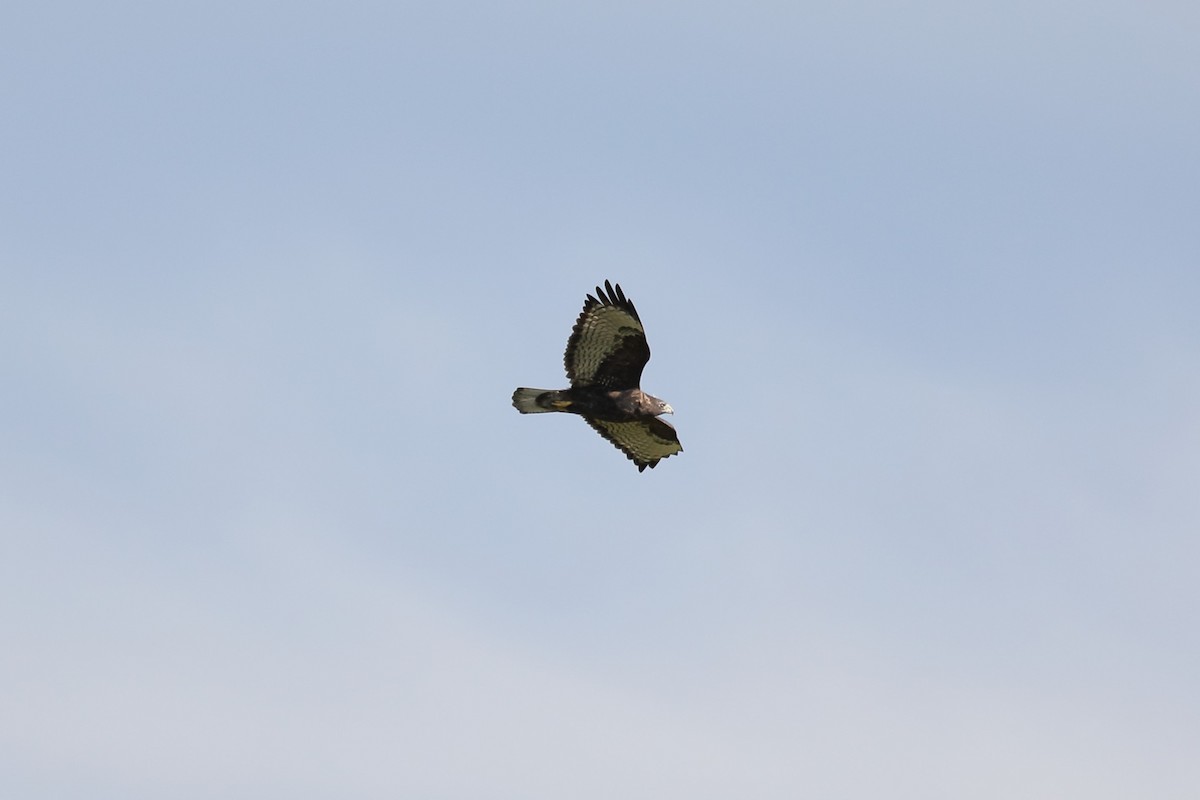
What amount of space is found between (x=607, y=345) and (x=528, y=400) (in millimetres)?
1477

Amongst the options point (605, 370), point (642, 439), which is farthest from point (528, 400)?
point (642, 439)

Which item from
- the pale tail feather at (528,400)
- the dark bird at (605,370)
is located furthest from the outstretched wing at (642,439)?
the pale tail feather at (528,400)

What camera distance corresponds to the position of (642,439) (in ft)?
87.3

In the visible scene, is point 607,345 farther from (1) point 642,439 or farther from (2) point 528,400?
(1) point 642,439

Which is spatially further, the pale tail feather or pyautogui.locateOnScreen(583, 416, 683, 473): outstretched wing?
pyautogui.locateOnScreen(583, 416, 683, 473): outstretched wing

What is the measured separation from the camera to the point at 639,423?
26.3 meters

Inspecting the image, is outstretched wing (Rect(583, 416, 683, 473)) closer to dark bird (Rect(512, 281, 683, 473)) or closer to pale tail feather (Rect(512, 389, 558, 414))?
dark bird (Rect(512, 281, 683, 473))

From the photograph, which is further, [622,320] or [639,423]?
[639,423]

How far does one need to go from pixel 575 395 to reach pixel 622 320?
148cm

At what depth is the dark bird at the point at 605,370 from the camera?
24.2m

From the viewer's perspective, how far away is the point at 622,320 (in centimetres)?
2416

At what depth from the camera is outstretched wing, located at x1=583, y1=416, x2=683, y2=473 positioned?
26.3m

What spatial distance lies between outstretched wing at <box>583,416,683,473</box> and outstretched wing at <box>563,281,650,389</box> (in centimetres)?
153

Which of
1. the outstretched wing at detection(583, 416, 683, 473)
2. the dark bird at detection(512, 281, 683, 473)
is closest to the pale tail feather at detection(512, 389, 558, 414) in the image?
the dark bird at detection(512, 281, 683, 473)
